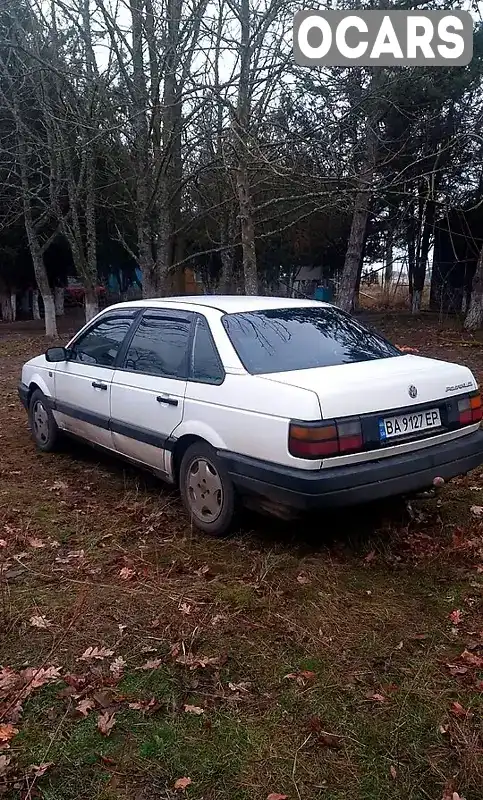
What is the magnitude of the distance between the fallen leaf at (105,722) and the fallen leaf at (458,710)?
54.2 inches

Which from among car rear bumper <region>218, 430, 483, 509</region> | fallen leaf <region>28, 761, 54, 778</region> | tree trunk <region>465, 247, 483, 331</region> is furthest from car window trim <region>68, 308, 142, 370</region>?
tree trunk <region>465, 247, 483, 331</region>

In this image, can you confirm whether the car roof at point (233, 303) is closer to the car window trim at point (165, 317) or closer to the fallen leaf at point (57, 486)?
the car window trim at point (165, 317)

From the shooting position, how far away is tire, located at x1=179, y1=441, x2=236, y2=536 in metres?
4.14

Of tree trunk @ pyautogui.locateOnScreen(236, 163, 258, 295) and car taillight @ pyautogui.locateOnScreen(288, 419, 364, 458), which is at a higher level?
tree trunk @ pyautogui.locateOnScreen(236, 163, 258, 295)

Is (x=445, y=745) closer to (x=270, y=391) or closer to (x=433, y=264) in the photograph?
(x=270, y=391)

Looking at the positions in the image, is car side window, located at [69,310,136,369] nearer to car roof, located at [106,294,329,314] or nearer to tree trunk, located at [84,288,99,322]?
car roof, located at [106,294,329,314]

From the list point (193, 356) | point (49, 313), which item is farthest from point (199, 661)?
point (49, 313)

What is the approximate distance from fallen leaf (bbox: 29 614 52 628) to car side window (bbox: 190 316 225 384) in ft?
5.75

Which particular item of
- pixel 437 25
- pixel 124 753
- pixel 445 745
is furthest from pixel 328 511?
pixel 437 25

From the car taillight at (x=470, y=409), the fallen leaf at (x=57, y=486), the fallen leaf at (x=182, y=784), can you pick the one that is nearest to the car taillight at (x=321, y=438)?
the car taillight at (x=470, y=409)

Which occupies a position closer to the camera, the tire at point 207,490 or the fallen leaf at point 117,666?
the fallen leaf at point 117,666

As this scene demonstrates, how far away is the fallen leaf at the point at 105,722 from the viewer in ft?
8.33

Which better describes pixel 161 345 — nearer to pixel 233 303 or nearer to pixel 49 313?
pixel 233 303

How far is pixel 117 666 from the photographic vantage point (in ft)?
9.77
